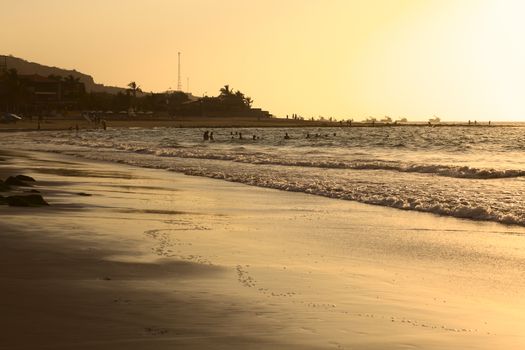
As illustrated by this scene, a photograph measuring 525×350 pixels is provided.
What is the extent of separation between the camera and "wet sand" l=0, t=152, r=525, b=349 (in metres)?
7.88

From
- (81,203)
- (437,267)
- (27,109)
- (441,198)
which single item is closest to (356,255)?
(437,267)

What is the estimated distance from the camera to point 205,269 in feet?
37.7

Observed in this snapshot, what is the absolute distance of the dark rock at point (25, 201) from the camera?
1789cm

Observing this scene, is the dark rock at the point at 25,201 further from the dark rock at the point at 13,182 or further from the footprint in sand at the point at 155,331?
the footprint in sand at the point at 155,331

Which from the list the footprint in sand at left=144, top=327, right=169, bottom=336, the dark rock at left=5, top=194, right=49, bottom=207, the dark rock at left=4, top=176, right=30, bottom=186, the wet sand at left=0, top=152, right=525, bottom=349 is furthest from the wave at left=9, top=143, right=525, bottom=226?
the footprint in sand at left=144, top=327, right=169, bottom=336

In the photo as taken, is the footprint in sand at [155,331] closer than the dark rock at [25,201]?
Yes

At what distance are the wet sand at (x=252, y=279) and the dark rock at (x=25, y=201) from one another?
370 millimetres

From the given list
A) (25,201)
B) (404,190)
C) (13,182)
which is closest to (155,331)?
(25,201)

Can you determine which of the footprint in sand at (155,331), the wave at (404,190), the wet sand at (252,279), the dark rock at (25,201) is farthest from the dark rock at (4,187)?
the footprint in sand at (155,331)

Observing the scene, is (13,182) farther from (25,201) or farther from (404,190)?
(404,190)

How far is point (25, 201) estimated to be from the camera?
59.5ft

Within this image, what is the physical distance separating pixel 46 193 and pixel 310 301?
13962 millimetres

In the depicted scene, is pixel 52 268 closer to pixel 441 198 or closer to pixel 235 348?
pixel 235 348

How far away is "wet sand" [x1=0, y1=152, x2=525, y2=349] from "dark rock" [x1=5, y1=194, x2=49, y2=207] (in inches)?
14.6
